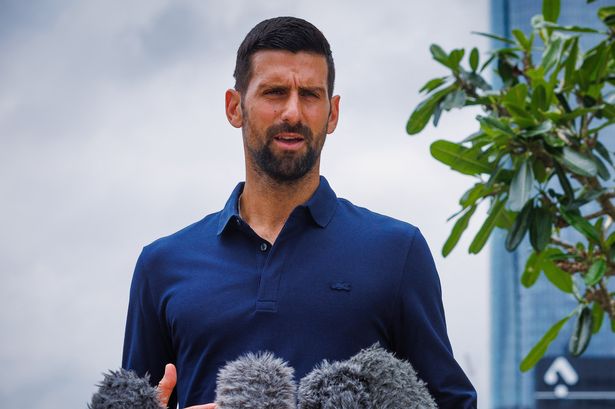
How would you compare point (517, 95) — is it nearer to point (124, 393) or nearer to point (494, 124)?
point (494, 124)

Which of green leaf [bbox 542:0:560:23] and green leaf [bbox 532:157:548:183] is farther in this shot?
green leaf [bbox 542:0:560:23]

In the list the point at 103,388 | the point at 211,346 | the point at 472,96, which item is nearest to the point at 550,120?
the point at 472,96

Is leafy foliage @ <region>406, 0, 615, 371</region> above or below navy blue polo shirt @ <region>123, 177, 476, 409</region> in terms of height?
above

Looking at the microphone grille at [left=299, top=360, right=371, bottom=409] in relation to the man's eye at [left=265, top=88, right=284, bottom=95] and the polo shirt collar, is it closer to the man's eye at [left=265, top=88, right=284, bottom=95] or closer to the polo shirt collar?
the polo shirt collar

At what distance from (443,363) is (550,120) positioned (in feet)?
5.52

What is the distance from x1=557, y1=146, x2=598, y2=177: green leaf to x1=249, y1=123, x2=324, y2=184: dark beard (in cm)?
162

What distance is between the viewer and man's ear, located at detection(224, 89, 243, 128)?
5.66 feet

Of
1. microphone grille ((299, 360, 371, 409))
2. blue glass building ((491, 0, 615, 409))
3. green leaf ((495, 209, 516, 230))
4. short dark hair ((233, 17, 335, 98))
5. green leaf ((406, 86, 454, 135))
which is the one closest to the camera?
microphone grille ((299, 360, 371, 409))

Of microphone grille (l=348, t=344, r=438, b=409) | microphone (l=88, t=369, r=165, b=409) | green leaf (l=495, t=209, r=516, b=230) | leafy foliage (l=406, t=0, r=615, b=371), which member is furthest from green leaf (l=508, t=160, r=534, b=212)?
microphone (l=88, t=369, r=165, b=409)

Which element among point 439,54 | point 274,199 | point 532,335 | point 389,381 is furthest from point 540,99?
point 532,335

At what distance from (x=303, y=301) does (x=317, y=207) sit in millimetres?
199

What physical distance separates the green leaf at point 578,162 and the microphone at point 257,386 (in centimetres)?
193

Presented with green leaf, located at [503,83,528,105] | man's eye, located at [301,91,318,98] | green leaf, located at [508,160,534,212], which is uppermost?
green leaf, located at [503,83,528,105]

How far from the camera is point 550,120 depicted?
3092mm
